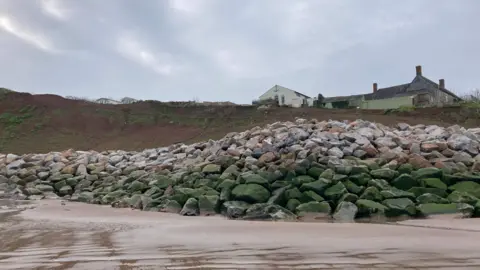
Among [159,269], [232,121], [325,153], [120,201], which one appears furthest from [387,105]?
[159,269]

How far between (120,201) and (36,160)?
789 cm

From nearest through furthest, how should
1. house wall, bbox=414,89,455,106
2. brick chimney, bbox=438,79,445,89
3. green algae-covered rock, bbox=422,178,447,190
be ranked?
1. green algae-covered rock, bbox=422,178,447,190
2. house wall, bbox=414,89,455,106
3. brick chimney, bbox=438,79,445,89

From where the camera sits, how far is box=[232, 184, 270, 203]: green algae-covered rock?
9.87 meters

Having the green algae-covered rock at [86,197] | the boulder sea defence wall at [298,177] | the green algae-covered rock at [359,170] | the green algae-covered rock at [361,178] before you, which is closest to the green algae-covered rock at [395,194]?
the boulder sea defence wall at [298,177]

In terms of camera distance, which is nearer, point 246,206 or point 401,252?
point 401,252

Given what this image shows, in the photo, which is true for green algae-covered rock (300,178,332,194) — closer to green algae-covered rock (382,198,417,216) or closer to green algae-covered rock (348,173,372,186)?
green algae-covered rock (348,173,372,186)

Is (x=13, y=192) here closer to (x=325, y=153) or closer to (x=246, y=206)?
(x=246, y=206)

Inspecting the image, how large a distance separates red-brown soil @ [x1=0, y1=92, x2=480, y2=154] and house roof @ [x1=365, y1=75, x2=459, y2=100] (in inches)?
553

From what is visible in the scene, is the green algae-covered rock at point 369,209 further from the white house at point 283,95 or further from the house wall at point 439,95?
the white house at point 283,95

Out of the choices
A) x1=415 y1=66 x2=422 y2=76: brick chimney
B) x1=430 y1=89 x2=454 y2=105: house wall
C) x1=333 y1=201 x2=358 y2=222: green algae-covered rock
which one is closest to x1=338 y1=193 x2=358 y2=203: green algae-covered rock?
x1=333 y1=201 x2=358 y2=222: green algae-covered rock

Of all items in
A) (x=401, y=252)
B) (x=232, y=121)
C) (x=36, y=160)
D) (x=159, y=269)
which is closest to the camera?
(x=159, y=269)

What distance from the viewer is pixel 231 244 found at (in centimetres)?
592

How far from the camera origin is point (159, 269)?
4.45 meters

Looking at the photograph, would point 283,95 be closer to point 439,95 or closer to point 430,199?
point 439,95
